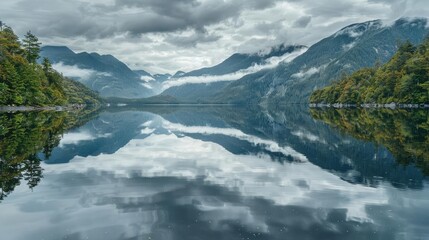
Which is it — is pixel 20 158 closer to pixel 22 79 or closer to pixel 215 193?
pixel 215 193

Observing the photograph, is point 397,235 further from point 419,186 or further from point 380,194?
point 419,186

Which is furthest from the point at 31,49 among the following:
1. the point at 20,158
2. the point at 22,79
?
the point at 20,158

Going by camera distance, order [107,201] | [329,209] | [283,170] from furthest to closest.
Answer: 1. [283,170]
2. [107,201]
3. [329,209]

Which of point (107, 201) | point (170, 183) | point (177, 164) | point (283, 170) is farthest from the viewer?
point (177, 164)

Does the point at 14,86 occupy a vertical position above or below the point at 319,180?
above

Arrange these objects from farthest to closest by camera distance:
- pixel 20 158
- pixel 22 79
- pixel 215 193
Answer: pixel 22 79
pixel 20 158
pixel 215 193

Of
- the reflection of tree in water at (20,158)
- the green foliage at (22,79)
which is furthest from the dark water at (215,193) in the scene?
the green foliage at (22,79)

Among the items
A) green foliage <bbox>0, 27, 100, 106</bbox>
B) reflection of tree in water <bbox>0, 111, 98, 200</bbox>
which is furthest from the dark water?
green foliage <bbox>0, 27, 100, 106</bbox>

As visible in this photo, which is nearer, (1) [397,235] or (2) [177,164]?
(1) [397,235]

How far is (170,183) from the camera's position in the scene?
104ft

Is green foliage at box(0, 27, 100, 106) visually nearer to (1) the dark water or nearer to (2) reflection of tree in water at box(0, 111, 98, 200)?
(2) reflection of tree in water at box(0, 111, 98, 200)

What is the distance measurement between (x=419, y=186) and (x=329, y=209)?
10.4m

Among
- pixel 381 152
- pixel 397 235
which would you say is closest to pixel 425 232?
pixel 397 235

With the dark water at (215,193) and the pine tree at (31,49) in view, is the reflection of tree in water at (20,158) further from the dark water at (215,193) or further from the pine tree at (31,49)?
the pine tree at (31,49)
